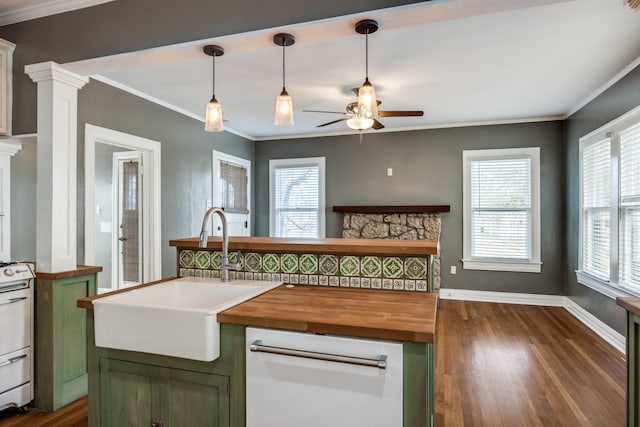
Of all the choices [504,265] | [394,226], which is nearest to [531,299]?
[504,265]

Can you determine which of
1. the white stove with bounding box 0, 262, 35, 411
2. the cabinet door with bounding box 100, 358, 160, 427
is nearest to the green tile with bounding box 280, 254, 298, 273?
the cabinet door with bounding box 100, 358, 160, 427

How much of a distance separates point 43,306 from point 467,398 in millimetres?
2875

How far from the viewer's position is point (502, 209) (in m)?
4.99

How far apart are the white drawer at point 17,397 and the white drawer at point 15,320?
10.2 inches

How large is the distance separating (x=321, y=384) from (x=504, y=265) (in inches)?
178

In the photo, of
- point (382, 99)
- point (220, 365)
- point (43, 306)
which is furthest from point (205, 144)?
point (220, 365)

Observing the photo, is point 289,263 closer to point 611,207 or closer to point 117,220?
point 611,207

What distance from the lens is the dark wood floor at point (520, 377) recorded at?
2205 mm

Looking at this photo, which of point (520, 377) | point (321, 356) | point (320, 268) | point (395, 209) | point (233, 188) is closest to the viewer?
point (321, 356)

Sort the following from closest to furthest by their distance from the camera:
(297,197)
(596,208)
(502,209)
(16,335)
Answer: (16,335) → (596,208) → (502,209) → (297,197)

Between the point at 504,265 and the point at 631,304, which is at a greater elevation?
the point at 631,304

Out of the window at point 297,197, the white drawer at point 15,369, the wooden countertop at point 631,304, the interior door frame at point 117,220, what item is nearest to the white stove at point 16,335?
the white drawer at point 15,369

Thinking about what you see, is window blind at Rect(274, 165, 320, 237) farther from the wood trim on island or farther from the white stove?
the white stove

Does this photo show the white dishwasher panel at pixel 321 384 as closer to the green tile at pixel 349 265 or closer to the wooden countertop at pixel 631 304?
the green tile at pixel 349 265
